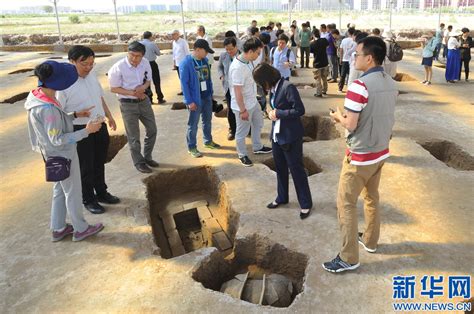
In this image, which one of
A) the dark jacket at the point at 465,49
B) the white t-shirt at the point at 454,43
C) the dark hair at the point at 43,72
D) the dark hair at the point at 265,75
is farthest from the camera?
the dark jacket at the point at 465,49

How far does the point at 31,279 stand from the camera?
357 centimetres

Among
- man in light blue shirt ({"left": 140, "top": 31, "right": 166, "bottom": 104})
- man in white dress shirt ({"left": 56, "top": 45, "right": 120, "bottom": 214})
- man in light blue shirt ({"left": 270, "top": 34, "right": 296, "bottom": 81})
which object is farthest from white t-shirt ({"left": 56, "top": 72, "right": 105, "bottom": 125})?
man in light blue shirt ({"left": 140, "top": 31, "right": 166, "bottom": 104})

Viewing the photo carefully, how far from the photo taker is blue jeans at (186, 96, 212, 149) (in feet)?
20.3

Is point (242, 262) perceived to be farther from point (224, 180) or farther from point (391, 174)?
point (391, 174)

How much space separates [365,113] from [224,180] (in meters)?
2.85

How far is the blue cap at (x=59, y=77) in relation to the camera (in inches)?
137

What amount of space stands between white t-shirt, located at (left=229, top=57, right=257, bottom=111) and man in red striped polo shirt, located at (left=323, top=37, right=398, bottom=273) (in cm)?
259

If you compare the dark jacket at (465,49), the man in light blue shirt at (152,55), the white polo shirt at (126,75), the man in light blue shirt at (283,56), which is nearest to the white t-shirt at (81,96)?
the white polo shirt at (126,75)

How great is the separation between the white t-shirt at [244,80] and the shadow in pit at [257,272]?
2.43 m

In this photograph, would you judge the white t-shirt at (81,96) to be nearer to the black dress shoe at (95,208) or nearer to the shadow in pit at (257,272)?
the black dress shoe at (95,208)

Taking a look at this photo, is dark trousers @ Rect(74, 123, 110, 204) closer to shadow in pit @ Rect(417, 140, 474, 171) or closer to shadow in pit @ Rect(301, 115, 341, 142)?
shadow in pit @ Rect(301, 115, 341, 142)

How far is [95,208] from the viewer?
A: 185 inches

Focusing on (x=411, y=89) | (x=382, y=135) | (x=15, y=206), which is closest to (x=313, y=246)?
(x=382, y=135)

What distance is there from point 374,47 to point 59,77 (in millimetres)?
2755
